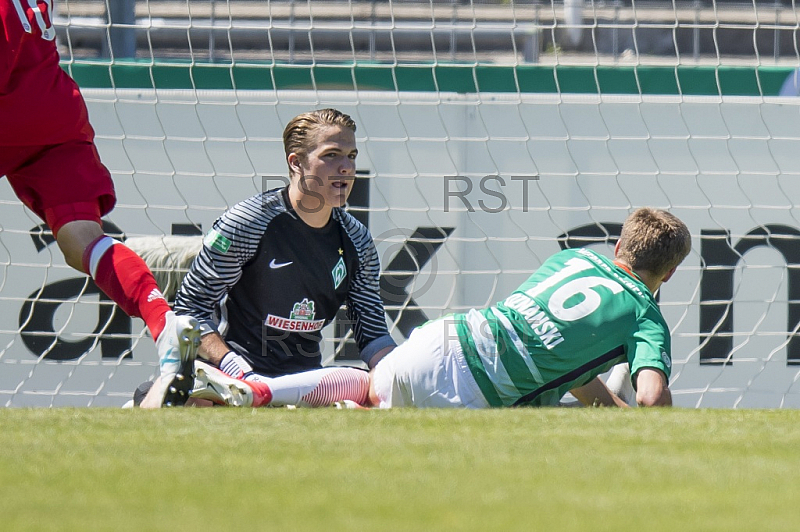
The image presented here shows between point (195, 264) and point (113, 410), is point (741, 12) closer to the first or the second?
point (195, 264)

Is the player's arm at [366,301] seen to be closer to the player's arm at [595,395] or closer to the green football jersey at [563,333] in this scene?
the green football jersey at [563,333]

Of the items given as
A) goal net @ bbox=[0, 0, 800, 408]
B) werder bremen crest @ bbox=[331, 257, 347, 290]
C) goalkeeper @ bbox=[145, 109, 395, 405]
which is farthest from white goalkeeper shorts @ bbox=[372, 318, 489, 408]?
goal net @ bbox=[0, 0, 800, 408]

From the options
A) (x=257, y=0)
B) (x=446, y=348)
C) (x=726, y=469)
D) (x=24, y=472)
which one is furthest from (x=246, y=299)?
(x=257, y=0)

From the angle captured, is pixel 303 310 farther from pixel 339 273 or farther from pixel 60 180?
pixel 60 180

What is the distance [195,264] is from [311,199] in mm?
392

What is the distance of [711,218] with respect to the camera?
12.1 ft

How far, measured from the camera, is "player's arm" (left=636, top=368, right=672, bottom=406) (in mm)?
2240

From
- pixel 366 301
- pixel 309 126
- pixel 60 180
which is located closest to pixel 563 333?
pixel 366 301

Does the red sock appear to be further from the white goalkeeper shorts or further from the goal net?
the goal net

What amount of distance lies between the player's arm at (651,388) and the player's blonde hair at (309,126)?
3.88 feet

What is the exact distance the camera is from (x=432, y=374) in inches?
97.0

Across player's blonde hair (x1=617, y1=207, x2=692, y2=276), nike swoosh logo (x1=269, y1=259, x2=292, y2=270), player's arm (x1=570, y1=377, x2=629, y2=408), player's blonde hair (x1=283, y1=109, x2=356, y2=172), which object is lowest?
player's arm (x1=570, y1=377, x2=629, y2=408)

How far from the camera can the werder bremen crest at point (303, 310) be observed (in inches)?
110

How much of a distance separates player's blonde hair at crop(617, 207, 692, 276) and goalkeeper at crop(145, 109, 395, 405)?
79cm
